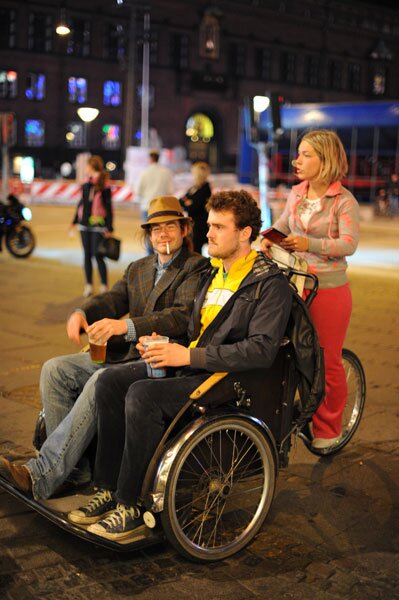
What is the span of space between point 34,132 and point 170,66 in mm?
9333

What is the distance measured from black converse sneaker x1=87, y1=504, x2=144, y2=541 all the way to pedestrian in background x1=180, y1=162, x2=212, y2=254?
7.44m

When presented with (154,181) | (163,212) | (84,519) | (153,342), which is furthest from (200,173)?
(84,519)

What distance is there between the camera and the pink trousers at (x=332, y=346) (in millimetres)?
5125

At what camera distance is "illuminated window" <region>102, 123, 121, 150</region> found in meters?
51.0

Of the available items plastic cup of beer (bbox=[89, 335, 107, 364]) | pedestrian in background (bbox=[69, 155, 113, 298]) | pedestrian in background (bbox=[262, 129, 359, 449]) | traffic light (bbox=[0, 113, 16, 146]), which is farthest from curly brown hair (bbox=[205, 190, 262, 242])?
traffic light (bbox=[0, 113, 16, 146])

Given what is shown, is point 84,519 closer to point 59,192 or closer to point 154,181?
point 154,181

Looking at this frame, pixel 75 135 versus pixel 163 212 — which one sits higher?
pixel 75 135

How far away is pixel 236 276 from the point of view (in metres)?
4.22

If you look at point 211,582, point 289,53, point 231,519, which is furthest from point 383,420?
point 289,53

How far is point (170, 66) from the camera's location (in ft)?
172

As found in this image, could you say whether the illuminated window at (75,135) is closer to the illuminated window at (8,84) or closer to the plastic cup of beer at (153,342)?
the illuminated window at (8,84)

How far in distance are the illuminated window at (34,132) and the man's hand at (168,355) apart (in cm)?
4672

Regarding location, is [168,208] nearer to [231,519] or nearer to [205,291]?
[205,291]

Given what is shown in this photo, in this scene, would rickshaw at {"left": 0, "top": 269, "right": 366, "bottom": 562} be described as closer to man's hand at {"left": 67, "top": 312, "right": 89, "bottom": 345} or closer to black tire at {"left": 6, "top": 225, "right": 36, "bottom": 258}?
man's hand at {"left": 67, "top": 312, "right": 89, "bottom": 345}
